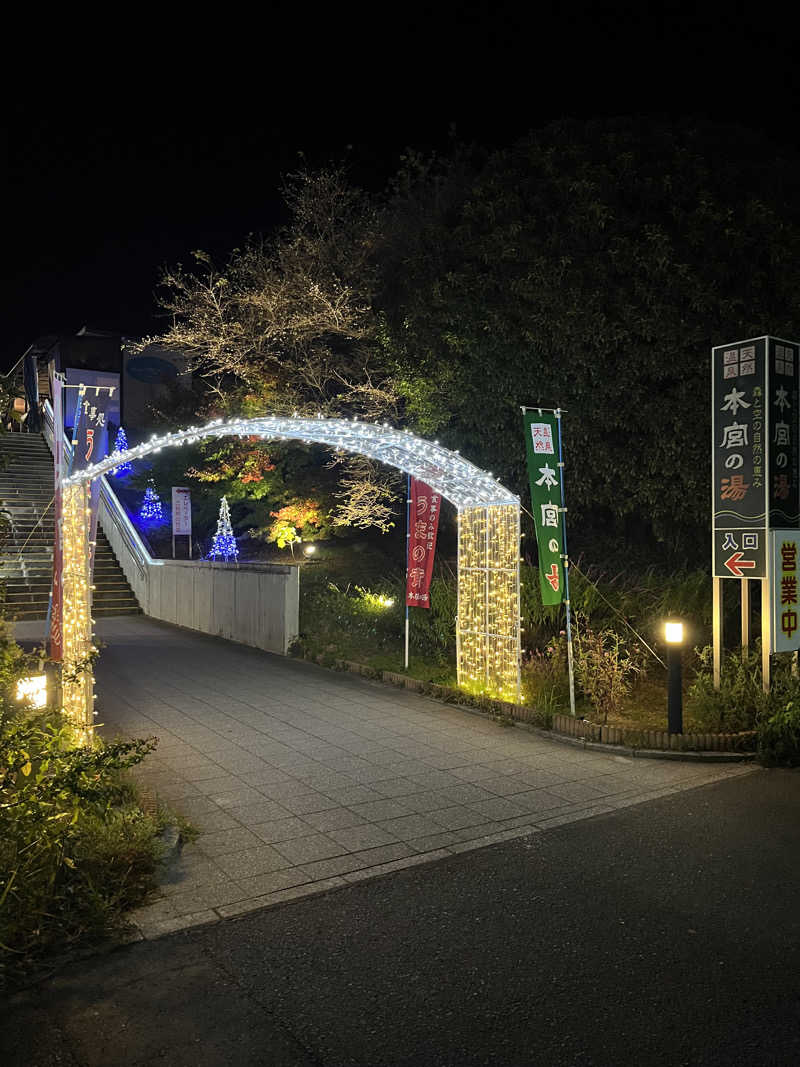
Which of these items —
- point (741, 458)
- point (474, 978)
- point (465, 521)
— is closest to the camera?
point (474, 978)

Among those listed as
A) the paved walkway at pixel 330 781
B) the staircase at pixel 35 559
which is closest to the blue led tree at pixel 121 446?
the staircase at pixel 35 559

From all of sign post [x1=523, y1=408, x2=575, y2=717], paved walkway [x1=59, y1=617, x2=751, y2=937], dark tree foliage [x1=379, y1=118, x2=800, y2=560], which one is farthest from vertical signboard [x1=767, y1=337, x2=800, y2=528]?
dark tree foliage [x1=379, y1=118, x2=800, y2=560]

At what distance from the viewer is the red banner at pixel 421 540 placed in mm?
11172

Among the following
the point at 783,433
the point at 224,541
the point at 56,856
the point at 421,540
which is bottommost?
the point at 56,856

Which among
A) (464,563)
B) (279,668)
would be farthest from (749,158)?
(279,668)

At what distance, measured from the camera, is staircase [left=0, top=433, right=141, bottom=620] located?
18281mm

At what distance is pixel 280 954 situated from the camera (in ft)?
12.9

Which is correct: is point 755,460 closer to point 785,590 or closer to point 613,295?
point 785,590

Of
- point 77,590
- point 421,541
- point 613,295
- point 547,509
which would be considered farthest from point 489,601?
point 613,295

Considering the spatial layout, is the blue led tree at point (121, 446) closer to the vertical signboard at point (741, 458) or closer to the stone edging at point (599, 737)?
the stone edging at point (599, 737)

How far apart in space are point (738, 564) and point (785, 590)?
1.74 ft

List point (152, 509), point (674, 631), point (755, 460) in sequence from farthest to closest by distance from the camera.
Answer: point (152, 509) → point (755, 460) → point (674, 631)

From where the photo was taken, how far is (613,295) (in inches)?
479

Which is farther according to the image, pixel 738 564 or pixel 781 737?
pixel 738 564
